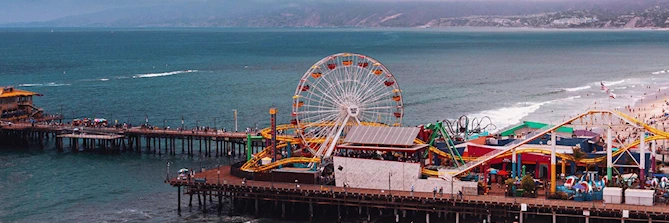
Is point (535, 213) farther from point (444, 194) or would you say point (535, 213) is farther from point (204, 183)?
point (204, 183)

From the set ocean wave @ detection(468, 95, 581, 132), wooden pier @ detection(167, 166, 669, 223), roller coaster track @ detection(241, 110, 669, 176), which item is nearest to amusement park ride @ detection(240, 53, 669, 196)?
roller coaster track @ detection(241, 110, 669, 176)

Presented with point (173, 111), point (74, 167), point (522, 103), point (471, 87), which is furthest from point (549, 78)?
point (74, 167)

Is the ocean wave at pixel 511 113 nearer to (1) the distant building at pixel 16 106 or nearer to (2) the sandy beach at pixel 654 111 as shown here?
(2) the sandy beach at pixel 654 111

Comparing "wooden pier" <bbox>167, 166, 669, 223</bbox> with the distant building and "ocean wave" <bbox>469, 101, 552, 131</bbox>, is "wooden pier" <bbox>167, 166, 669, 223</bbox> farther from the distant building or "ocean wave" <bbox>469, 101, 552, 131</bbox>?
"ocean wave" <bbox>469, 101, 552, 131</bbox>

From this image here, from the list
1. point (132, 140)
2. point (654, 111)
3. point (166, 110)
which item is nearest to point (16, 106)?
point (132, 140)

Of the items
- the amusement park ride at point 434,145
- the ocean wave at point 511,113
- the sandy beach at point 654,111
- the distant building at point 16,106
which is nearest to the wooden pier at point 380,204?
the amusement park ride at point 434,145

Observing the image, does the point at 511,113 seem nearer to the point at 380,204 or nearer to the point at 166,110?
the point at 166,110
